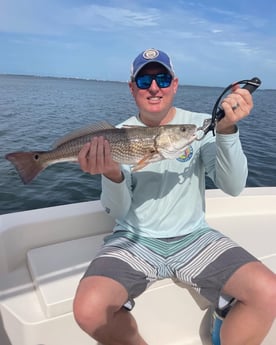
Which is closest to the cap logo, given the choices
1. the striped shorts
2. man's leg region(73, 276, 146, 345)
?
the striped shorts

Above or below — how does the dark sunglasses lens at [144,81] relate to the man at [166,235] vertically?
above

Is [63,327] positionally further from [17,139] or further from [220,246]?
[17,139]

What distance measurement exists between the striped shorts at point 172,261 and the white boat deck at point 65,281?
7.8 inches

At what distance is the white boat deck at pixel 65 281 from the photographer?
225 centimetres

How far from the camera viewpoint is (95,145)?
88.5 inches

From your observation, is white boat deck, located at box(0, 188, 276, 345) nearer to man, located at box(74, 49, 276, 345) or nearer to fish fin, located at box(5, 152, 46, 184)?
man, located at box(74, 49, 276, 345)

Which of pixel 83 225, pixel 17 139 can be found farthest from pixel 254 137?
pixel 83 225

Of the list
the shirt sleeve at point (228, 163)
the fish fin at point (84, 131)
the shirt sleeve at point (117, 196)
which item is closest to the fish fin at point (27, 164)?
the fish fin at point (84, 131)

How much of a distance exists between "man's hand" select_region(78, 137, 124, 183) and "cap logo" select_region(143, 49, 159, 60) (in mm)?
711

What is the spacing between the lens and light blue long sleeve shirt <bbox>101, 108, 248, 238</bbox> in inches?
96.2

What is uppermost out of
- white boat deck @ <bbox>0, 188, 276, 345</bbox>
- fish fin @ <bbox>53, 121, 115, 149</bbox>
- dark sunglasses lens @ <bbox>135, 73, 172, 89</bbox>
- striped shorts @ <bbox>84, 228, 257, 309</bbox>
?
dark sunglasses lens @ <bbox>135, 73, 172, 89</bbox>

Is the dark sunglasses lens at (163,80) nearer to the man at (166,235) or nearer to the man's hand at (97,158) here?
the man at (166,235)

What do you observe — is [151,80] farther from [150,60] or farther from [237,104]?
[237,104]

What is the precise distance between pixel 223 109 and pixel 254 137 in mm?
14296
